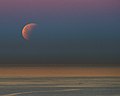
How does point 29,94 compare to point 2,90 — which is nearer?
point 29,94

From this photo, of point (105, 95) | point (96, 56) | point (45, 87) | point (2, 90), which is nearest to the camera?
point (105, 95)

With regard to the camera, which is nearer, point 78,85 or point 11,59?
point 78,85

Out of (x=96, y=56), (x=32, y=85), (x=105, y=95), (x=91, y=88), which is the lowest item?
(x=105, y=95)

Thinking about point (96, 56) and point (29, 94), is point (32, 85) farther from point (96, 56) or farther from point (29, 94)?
point (96, 56)

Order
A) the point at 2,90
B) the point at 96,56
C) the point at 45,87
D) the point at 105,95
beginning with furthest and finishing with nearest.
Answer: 1. the point at 96,56
2. the point at 45,87
3. the point at 2,90
4. the point at 105,95

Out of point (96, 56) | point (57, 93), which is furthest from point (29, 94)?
point (96, 56)

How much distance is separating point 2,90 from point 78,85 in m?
2.64

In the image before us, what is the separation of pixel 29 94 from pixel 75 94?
117 centimetres

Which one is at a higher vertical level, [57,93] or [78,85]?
[78,85]

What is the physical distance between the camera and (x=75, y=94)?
1332 centimetres

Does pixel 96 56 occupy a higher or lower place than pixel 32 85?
higher

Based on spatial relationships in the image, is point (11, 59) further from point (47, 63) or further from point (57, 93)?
point (57, 93)

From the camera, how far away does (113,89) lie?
14617mm

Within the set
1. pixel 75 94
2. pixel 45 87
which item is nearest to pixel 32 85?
pixel 45 87
